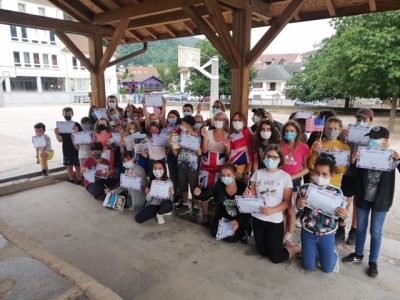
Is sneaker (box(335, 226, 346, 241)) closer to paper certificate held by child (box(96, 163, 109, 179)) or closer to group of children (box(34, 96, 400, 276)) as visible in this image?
group of children (box(34, 96, 400, 276))

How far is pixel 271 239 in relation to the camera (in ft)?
11.0

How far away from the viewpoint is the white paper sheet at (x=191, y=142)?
167 inches

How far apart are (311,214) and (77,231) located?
2961mm

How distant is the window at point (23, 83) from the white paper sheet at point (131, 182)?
3921 cm

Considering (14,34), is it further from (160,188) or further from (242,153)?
(242,153)

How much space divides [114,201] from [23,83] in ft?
130

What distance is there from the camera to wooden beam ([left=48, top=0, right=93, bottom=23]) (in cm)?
682

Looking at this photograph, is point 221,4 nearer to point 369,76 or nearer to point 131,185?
point 131,185

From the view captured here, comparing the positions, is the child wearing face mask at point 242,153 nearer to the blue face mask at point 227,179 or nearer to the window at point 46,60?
the blue face mask at point 227,179

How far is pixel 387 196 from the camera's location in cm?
306

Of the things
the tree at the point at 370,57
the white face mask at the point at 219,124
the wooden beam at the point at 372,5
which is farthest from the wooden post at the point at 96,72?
the tree at the point at 370,57

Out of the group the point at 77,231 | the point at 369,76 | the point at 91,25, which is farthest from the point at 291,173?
the point at 369,76

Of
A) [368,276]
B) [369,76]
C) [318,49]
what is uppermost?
[318,49]

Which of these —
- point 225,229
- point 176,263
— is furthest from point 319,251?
point 176,263
